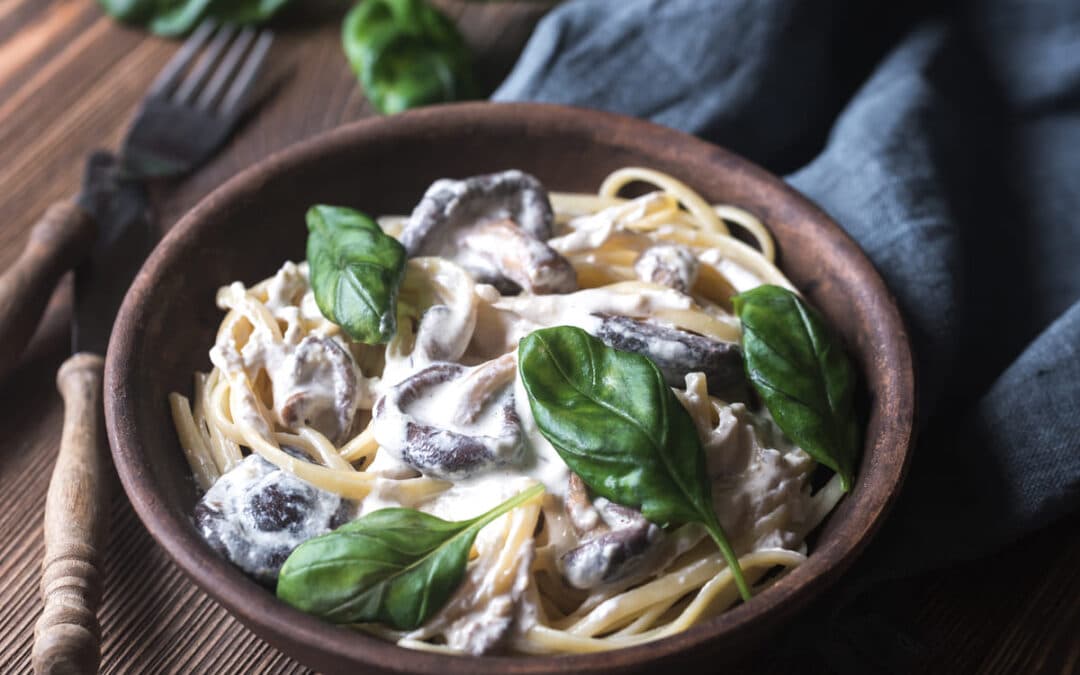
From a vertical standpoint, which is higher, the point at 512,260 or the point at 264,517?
the point at 512,260

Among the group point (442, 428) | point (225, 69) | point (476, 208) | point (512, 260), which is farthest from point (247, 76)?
point (442, 428)

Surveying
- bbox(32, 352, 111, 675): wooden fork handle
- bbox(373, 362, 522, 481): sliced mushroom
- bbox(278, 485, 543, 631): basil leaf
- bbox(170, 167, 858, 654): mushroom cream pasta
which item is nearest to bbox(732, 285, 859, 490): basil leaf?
bbox(170, 167, 858, 654): mushroom cream pasta

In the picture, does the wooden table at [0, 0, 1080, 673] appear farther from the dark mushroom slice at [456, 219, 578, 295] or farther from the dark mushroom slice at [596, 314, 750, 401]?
the dark mushroom slice at [456, 219, 578, 295]

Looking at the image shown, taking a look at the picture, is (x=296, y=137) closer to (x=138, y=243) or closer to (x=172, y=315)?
(x=138, y=243)

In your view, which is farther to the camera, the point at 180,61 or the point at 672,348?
the point at 180,61

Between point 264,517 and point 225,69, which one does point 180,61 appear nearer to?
point 225,69

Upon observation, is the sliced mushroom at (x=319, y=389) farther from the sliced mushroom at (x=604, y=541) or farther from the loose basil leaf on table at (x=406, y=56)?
the loose basil leaf on table at (x=406, y=56)

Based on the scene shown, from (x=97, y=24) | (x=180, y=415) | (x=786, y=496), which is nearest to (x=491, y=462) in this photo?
(x=786, y=496)
